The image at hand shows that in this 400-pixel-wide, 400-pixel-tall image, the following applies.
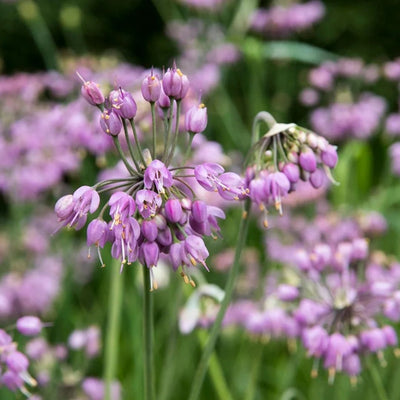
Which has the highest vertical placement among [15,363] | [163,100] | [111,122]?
[163,100]

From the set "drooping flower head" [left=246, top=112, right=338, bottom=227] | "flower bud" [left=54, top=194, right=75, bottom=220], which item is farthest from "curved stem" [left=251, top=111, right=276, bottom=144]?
"flower bud" [left=54, top=194, right=75, bottom=220]

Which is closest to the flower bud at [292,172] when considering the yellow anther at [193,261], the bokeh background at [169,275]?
the yellow anther at [193,261]

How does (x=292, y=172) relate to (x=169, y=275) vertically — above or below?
below

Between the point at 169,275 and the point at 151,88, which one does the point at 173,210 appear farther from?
the point at 169,275

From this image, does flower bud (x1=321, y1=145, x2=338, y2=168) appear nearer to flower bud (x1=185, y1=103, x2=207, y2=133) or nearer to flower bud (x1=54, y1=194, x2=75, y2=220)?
flower bud (x1=185, y1=103, x2=207, y2=133)

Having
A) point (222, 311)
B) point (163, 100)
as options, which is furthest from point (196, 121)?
point (222, 311)

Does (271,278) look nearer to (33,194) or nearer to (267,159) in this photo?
(33,194)

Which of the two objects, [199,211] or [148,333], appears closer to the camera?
[199,211]

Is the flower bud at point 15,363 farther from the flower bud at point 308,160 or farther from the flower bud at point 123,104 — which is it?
the flower bud at point 308,160
